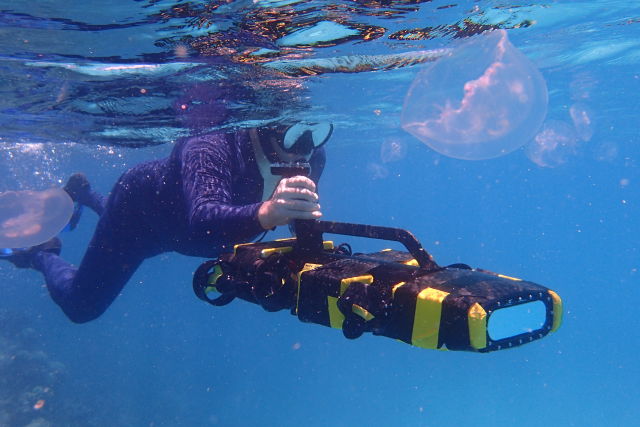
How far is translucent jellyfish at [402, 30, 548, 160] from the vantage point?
532cm

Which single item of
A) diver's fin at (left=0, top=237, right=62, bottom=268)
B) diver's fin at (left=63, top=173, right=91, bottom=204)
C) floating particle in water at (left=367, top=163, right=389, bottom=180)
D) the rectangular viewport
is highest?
the rectangular viewport

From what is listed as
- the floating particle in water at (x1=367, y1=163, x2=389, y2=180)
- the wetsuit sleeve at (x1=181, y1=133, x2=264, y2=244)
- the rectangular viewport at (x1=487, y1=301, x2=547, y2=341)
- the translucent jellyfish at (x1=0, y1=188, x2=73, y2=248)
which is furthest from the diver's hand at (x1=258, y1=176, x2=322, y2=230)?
the floating particle in water at (x1=367, y1=163, x2=389, y2=180)

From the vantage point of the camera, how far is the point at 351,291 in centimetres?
229

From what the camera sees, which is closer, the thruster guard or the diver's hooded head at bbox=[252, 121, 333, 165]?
the thruster guard

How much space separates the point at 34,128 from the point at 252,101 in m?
7.06

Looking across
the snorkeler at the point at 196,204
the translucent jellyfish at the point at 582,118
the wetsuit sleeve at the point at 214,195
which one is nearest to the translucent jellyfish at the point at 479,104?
the snorkeler at the point at 196,204

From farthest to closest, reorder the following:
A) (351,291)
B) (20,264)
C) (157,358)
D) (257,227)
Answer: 1. (157,358)
2. (20,264)
3. (257,227)
4. (351,291)

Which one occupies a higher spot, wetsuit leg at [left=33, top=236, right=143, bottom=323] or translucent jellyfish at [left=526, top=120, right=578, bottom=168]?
wetsuit leg at [left=33, top=236, right=143, bottom=323]

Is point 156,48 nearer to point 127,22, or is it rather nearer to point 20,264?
point 127,22

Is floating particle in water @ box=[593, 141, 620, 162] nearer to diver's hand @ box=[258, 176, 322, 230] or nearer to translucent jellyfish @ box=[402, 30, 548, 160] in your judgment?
translucent jellyfish @ box=[402, 30, 548, 160]

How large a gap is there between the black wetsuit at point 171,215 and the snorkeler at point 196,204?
11 mm

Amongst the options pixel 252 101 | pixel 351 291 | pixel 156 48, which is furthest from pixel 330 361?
pixel 351 291

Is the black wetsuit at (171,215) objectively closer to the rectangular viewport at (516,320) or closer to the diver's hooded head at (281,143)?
the diver's hooded head at (281,143)

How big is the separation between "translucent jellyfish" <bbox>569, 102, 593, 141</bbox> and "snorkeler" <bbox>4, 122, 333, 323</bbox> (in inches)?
768
